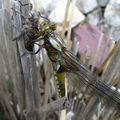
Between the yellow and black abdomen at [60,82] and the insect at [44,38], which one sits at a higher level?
the insect at [44,38]

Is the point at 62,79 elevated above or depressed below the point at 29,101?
above

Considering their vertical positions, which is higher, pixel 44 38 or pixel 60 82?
pixel 44 38

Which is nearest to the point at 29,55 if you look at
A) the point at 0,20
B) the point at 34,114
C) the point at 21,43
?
the point at 21,43

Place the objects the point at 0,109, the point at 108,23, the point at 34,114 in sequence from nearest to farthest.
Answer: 1. the point at 34,114
2. the point at 0,109
3. the point at 108,23

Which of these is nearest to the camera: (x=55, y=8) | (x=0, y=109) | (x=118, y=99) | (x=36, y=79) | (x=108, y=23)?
(x=118, y=99)

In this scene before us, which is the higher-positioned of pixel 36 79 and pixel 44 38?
pixel 44 38

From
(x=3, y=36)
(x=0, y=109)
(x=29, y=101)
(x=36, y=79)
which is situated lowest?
(x=0, y=109)

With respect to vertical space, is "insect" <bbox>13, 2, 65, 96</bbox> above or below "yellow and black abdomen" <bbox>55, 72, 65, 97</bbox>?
above

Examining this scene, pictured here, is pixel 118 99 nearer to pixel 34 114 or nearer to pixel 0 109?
pixel 34 114
